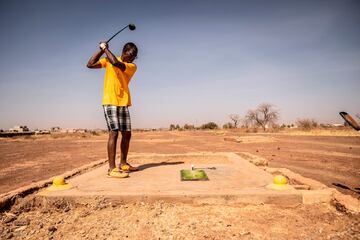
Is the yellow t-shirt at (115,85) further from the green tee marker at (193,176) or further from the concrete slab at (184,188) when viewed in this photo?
the green tee marker at (193,176)

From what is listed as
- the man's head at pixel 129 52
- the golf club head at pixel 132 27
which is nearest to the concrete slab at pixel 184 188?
the man's head at pixel 129 52

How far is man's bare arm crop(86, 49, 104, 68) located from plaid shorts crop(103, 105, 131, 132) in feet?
2.04

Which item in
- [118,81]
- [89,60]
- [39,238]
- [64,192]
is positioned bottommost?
[39,238]

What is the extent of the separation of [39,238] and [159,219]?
3.11 ft

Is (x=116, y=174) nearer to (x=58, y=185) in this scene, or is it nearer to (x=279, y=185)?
(x=58, y=185)

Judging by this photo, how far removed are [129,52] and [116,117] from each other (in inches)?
40.6

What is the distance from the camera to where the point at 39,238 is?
2.00m

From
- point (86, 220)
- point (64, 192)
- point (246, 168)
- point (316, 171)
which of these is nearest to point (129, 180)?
point (64, 192)

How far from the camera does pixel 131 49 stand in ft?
12.9

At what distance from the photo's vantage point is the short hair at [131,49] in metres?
3.94

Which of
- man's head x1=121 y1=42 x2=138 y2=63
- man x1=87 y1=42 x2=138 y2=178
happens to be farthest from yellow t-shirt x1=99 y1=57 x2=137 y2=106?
man's head x1=121 y1=42 x2=138 y2=63

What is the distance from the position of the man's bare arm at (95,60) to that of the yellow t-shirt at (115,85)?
0.18 ft

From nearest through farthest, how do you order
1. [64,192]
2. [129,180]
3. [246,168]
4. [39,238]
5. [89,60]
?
[39,238] < [64,192] < [129,180] < [89,60] < [246,168]

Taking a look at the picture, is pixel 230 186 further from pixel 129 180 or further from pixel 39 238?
pixel 39 238
